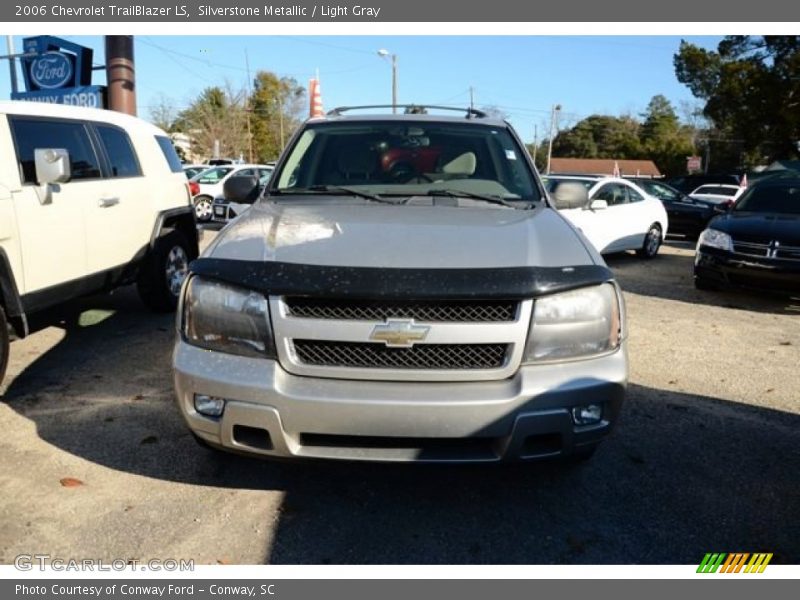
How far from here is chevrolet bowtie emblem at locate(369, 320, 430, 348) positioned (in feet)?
7.89

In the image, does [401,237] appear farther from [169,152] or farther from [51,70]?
[51,70]

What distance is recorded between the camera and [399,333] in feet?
7.89

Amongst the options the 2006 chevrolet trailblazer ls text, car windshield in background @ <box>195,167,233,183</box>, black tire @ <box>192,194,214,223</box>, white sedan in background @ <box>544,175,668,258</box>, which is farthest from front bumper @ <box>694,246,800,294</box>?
car windshield in background @ <box>195,167,233,183</box>

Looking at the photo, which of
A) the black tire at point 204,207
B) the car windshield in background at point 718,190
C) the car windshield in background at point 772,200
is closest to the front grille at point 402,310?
the car windshield in background at point 772,200

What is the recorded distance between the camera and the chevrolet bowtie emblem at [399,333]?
2.40 metres

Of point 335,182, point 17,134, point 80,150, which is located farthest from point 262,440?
point 80,150

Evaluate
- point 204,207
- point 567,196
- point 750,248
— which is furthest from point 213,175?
point 567,196

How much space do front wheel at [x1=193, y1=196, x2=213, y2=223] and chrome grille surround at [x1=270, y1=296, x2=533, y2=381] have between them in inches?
585

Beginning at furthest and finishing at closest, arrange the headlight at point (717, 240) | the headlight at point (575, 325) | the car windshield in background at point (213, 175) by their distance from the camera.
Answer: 1. the car windshield in background at point (213, 175)
2. the headlight at point (717, 240)
3. the headlight at point (575, 325)

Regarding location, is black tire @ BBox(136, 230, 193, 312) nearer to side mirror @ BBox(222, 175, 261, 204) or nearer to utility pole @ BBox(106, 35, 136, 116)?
side mirror @ BBox(222, 175, 261, 204)

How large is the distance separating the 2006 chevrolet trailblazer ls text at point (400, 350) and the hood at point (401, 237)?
0.01 meters

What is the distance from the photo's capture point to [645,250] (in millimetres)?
11609

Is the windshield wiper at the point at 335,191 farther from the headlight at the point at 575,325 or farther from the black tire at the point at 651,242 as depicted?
the black tire at the point at 651,242

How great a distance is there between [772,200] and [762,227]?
124 cm
